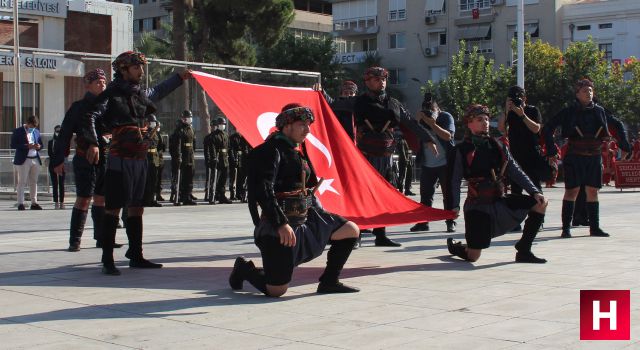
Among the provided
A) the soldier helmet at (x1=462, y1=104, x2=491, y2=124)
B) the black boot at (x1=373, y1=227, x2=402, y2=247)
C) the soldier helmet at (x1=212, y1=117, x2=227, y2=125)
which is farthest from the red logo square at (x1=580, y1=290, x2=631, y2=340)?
the soldier helmet at (x1=212, y1=117, x2=227, y2=125)

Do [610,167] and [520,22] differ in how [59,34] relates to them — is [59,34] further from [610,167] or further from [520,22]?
[610,167]

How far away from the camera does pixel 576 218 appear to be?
13992mm

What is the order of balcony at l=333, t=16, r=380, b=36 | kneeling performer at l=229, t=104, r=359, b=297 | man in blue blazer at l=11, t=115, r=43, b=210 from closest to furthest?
kneeling performer at l=229, t=104, r=359, b=297, man in blue blazer at l=11, t=115, r=43, b=210, balcony at l=333, t=16, r=380, b=36

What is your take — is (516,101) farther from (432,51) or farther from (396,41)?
(396,41)

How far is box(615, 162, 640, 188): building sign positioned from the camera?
2664 cm

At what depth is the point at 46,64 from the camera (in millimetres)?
23250

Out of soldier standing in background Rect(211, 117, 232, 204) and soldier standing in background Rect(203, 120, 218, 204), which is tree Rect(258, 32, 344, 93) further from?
soldier standing in background Rect(203, 120, 218, 204)

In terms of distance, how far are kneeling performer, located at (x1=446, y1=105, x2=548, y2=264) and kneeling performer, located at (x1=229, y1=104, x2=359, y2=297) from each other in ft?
6.87

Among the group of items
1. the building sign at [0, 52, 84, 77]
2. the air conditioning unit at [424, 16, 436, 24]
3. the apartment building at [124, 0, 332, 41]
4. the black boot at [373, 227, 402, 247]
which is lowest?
the black boot at [373, 227, 402, 247]

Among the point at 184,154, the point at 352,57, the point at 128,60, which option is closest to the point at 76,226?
the point at 128,60

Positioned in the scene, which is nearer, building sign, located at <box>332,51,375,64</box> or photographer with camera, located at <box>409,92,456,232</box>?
photographer with camera, located at <box>409,92,456,232</box>

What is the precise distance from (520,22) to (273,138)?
27.0 meters

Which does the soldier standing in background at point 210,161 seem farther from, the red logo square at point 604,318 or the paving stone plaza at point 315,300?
the red logo square at point 604,318

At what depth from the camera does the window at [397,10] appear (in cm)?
7025
